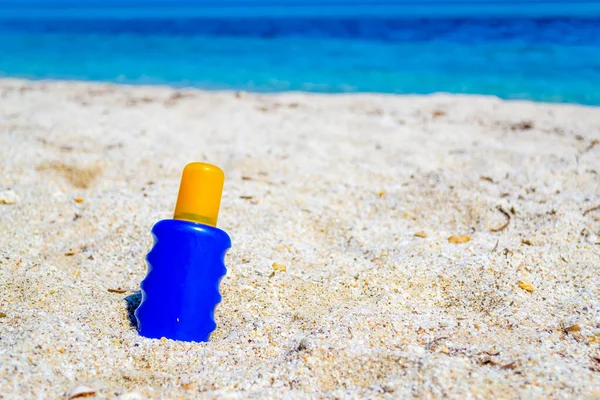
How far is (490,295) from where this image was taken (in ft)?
6.72

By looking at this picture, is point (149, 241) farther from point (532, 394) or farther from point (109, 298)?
point (532, 394)

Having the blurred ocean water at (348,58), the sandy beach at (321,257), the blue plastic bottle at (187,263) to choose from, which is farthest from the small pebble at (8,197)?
the blurred ocean water at (348,58)

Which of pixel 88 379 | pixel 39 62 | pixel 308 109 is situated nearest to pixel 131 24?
pixel 39 62

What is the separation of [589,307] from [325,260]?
0.91 meters

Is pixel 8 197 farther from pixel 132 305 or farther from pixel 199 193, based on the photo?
pixel 199 193

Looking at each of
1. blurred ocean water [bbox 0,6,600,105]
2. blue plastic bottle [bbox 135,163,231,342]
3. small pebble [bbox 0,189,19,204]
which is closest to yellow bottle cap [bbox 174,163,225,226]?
blue plastic bottle [bbox 135,163,231,342]

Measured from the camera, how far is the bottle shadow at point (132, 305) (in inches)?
75.3

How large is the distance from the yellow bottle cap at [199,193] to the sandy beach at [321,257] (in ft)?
1.21

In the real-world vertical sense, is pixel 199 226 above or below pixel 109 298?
above

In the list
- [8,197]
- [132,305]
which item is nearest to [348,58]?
[8,197]

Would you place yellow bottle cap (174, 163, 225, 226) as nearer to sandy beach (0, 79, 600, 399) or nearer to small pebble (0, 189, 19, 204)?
sandy beach (0, 79, 600, 399)

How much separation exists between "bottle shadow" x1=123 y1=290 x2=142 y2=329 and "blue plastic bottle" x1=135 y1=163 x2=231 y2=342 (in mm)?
123

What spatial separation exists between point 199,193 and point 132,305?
52 cm

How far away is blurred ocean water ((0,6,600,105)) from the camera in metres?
6.95
